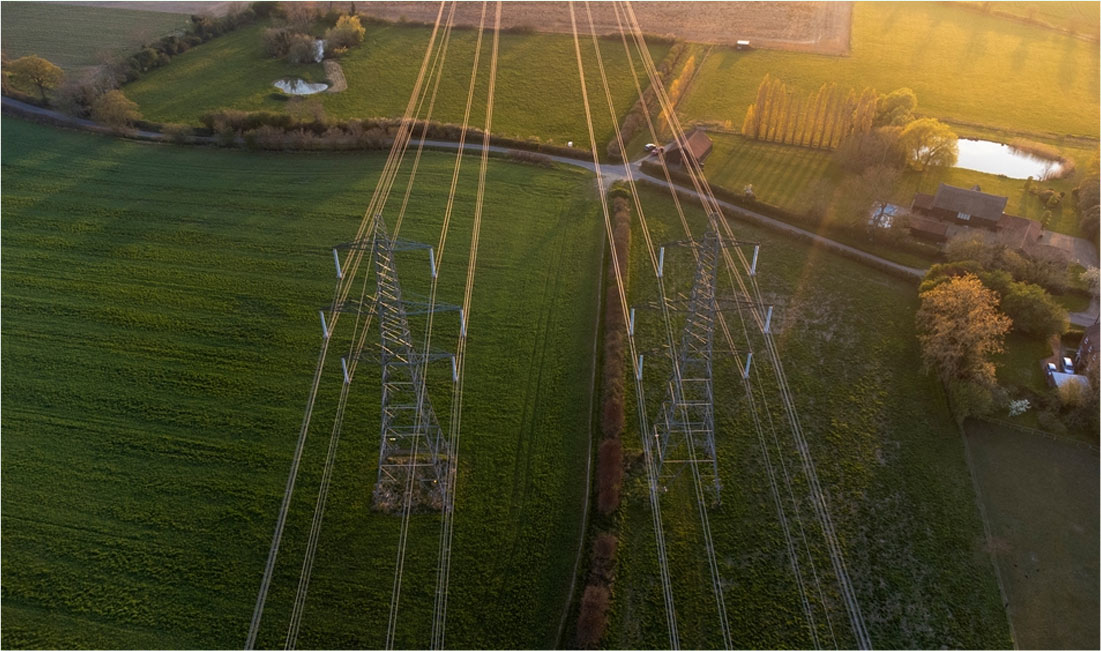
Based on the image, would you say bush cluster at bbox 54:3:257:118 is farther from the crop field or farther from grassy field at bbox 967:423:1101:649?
grassy field at bbox 967:423:1101:649

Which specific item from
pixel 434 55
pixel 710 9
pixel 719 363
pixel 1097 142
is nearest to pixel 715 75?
pixel 710 9

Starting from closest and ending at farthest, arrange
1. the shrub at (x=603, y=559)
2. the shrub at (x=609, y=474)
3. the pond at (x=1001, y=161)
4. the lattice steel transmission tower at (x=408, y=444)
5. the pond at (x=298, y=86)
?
the shrub at (x=603, y=559) < the lattice steel transmission tower at (x=408, y=444) < the shrub at (x=609, y=474) < the pond at (x=1001, y=161) < the pond at (x=298, y=86)

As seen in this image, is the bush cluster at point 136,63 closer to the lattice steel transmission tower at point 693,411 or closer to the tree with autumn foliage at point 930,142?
the lattice steel transmission tower at point 693,411

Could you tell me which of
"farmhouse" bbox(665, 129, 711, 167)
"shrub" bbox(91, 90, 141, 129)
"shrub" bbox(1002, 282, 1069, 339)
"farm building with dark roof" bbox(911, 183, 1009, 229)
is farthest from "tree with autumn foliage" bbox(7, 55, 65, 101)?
"shrub" bbox(1002, 282, 1069, 339)

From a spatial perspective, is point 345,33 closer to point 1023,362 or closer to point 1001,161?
point 1001,161

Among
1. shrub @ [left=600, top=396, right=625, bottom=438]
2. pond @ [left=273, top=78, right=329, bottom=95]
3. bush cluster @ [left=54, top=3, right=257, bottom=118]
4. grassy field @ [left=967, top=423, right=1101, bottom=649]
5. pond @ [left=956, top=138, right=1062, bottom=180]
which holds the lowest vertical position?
A: grassy field @ [left=967, top=423, right=1101, bottom=649]

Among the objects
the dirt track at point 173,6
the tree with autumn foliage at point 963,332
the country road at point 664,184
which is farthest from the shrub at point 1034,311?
the dirt track at point 173,6

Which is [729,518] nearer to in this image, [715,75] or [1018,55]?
[715,75]
